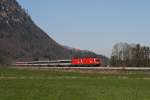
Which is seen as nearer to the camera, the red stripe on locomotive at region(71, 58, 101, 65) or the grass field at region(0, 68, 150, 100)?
the grass field at region(0, 68, 150, 100)

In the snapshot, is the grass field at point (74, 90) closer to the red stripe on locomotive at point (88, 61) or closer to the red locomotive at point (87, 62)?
the red locomotive at point (87, 62)

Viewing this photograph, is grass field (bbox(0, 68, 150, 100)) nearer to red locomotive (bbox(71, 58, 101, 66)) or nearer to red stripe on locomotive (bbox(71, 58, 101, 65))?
red locomotive (bbox(71, 58, 101, 66))

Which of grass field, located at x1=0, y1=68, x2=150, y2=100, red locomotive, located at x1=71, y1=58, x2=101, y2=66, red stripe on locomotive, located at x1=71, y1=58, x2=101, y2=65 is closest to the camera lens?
grass field, located at x1=0, y1=68, x2=150, y2=100

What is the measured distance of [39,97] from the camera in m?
21.4

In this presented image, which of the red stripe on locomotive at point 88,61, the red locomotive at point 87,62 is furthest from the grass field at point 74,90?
A: the red stripe on locomotive at point 88,61

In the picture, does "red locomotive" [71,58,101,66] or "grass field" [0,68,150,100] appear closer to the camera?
"grass field" [0,68,150,100]

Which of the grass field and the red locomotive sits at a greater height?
the red locomotive

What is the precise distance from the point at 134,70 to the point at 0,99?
46.2 metres

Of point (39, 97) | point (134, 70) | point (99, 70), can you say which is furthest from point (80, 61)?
point (39, 97)

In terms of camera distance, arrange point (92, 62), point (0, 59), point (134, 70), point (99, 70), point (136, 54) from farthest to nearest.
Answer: point (0, 59) < point (136, 54) < point (92, 62) < point (99, 70) < point (134, 70)

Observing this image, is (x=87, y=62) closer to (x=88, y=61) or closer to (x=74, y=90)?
(x=88, y=61)

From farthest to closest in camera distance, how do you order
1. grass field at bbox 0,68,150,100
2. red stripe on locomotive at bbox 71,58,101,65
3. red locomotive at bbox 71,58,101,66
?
red stripe on locomotive at bbox 71,58,101,65, red locomotive at bbox 71,58,101,66, grass field at bbox 0,68,150,100

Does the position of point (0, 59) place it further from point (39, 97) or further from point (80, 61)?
point (39, 97)

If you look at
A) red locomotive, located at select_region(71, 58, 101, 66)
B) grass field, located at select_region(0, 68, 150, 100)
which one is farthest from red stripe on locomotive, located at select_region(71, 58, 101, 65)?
grass field, located at select_region(0, 68, 150, 100)
